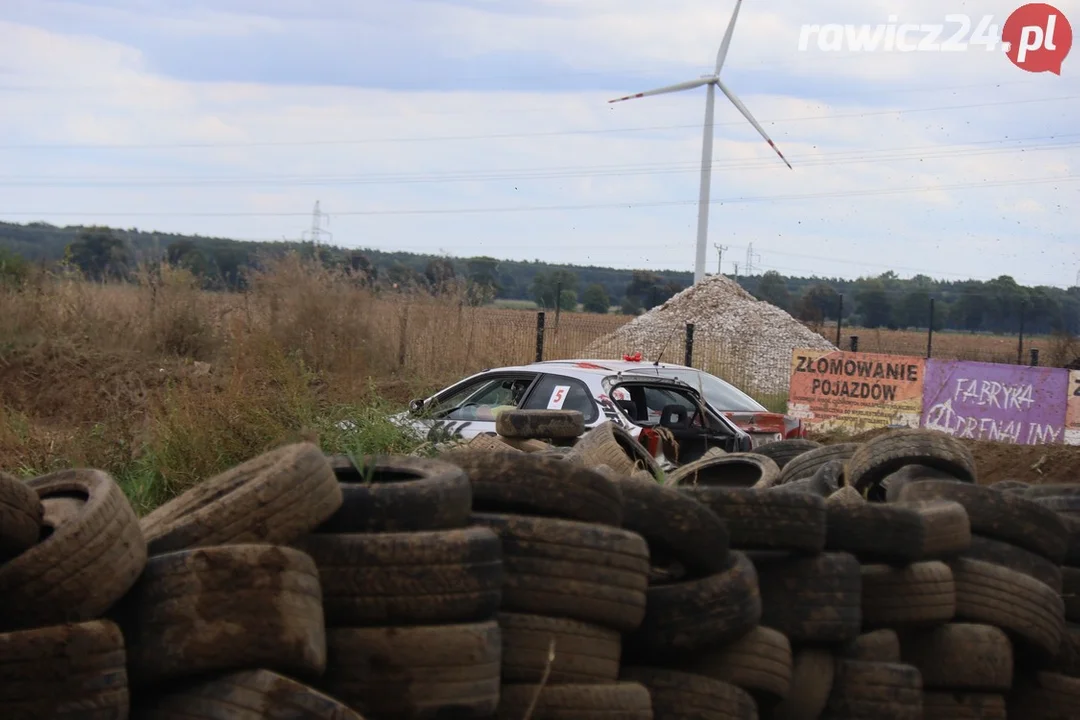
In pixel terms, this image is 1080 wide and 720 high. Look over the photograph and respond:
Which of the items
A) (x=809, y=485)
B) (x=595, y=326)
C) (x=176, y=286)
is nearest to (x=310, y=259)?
(x=176, y=286)

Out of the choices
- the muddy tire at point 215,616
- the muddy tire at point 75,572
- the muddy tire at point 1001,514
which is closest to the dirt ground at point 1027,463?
the muddy tire at point 1001,514

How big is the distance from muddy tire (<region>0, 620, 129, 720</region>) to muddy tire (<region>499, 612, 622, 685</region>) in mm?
1345

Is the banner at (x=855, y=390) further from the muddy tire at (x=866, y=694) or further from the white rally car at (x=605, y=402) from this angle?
the muddy tire at (x=866, y=694)

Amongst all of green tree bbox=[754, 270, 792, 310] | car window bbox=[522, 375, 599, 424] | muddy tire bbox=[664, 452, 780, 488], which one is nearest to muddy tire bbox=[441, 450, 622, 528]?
muddy tire bbox=[664, 452, 780, 488]

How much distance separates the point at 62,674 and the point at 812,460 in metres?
5.63

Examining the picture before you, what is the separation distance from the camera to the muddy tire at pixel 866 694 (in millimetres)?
5359

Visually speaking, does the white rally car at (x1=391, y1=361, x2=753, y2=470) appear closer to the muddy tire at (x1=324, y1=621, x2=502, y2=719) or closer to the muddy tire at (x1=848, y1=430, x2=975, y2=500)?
the muddy tire at (x1=848, y1=430, x2=975, y2=500)

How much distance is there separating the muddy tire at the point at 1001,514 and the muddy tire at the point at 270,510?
3.45 m

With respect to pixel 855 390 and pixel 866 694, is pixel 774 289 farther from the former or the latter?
pixel 866 694

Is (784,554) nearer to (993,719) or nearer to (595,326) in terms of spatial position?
(993,719)

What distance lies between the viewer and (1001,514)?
6098mm

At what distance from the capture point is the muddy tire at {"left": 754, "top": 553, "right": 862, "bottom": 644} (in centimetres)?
518

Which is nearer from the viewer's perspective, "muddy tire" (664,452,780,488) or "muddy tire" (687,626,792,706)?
"muddy tire" (687,626,792,706)

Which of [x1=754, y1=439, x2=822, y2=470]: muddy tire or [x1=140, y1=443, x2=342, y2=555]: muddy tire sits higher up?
[x1=140, y1=443, x2=342, y2=555]: muddy tire
